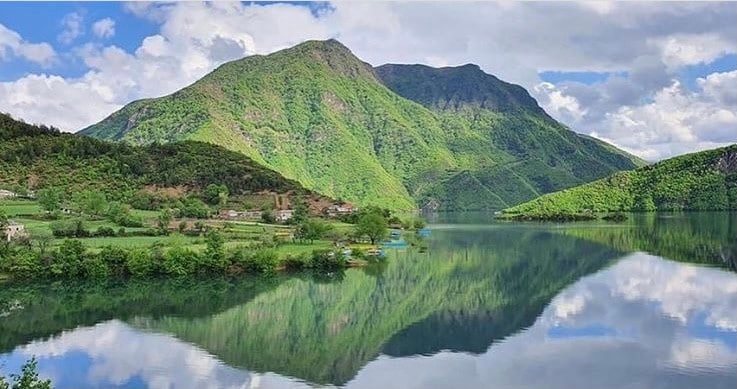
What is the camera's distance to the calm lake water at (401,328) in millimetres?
31234

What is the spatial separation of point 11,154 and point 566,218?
4204 inches

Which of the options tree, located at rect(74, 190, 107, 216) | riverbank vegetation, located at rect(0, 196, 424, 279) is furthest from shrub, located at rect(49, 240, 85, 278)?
tree, located at rect(74, 190, 107, 216)

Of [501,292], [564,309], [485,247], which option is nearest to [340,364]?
[564,309]

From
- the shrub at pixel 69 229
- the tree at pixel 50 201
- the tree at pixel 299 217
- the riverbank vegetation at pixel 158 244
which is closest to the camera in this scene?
the riverbank vegetation at pixel 158 244

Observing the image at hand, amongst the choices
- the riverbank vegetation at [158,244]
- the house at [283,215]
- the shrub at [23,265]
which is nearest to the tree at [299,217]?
the riverbank vegetation at [158,244]

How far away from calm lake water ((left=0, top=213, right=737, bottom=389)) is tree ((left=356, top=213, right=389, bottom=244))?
44.7ft

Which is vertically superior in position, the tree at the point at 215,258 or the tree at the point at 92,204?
the tree at the point at 92,204

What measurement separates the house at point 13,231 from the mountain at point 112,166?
93.0 feet

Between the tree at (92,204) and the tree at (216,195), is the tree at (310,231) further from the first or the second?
the tree at (216,195)

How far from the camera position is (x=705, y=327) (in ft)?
127

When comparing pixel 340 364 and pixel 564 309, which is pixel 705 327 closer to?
pixel 564 309

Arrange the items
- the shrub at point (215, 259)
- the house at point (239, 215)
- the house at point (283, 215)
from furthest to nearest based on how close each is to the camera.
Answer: the house at point (283, 215), the house at point (239, 215), the shrub at point (215, 259)

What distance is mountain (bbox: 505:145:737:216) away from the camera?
535 feet

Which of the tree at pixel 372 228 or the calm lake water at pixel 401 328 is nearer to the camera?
the calm lake water at pixel 401 328
